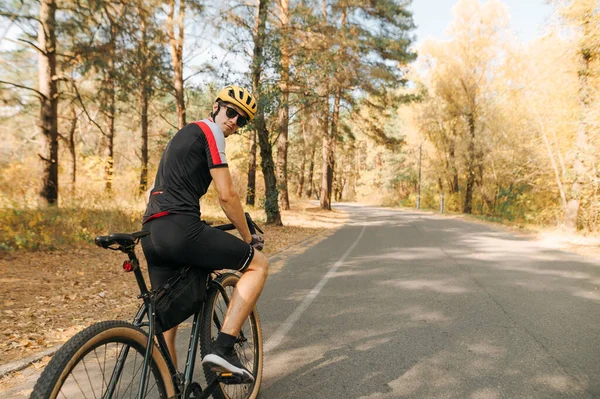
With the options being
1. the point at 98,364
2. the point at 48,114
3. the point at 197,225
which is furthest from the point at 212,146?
the point at 48,114

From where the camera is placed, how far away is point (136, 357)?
6.68 ft

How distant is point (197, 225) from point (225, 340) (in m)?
0.74

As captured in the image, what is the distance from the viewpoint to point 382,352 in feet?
12.6

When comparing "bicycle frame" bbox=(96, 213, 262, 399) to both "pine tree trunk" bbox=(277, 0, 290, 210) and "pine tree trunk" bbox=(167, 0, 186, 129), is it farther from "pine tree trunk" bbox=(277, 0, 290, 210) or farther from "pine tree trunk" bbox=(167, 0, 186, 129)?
"pine tree trunk" bbox=(167, 0, 186, 129)

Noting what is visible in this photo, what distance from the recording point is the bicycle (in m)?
1.68

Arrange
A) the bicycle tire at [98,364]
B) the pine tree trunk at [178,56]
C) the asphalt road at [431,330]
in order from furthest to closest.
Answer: the pine tree trunk at [178,56], the asphalt road at [431,330], the bicycle tire at [98,364]

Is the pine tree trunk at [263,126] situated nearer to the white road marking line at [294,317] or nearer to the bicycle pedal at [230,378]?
the white road marking line at [294,317]

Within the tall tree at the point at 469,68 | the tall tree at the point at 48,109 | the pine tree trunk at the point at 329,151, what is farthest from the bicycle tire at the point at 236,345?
the tall tree at the point at 469,68

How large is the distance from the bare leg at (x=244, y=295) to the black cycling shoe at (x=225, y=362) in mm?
123

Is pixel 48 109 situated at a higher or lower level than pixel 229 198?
higher

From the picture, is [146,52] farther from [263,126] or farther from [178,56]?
[178,56]

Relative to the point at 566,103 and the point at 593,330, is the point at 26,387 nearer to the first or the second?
the point at 593,330

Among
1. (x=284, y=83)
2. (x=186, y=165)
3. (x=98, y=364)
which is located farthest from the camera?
(x=284, y=83)

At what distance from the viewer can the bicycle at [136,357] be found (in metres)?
1.68
